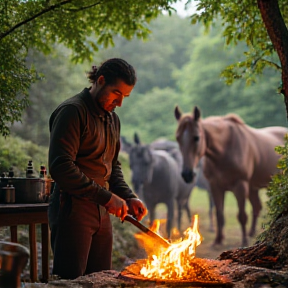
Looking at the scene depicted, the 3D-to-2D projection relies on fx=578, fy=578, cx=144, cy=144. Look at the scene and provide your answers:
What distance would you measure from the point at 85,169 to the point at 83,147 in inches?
6.1

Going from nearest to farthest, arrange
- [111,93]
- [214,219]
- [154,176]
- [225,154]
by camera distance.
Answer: [111,93]
[225,154]
[154,176]
[214,219]

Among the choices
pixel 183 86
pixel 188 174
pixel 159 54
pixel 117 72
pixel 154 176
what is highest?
pixel 159 54

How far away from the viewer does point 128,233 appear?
417 inches

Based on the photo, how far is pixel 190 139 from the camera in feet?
36.6

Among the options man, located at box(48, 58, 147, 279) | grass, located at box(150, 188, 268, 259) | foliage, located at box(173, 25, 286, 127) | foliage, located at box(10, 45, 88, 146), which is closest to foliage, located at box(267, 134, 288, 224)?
grass, located at box(150, 188, 268, 259)

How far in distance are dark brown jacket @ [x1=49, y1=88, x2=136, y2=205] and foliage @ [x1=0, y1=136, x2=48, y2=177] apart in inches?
99.9

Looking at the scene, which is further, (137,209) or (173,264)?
(137,209)

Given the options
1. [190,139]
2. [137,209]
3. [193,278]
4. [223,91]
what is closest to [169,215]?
[190,139]

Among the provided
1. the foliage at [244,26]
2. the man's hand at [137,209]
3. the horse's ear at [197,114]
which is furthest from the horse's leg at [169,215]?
the man's hand at [137,209]

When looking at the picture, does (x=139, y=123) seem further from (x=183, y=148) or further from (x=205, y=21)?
(x=205, y=21)

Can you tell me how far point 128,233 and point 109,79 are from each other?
23.3 ft

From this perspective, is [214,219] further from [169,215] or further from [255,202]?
[255,202]

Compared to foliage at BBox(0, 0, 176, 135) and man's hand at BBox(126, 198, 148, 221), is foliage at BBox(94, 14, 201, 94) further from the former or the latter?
man's hand at BBox(126, 198, 148, 221)

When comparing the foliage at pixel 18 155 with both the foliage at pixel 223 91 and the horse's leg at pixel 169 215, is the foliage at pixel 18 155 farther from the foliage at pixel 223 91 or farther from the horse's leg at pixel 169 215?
the foliage at pixel 223 91
